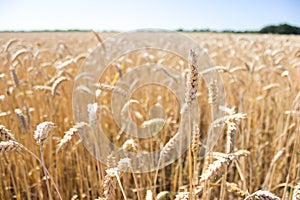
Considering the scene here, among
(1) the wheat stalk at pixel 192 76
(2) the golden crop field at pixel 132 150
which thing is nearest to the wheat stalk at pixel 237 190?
(2) the golden crop field at pixel 132 150

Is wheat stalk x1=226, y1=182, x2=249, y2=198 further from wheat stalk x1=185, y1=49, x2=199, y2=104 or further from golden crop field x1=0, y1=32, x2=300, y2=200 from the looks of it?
wheat stalk x1=185, y1=49, x2=199, y2=104

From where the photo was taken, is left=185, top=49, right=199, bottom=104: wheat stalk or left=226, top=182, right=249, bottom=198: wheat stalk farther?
left=226, top=182, right=249, bottom=198: wheat stalk

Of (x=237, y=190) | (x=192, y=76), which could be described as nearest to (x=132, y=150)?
(x=237, y=190)

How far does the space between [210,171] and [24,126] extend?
2.69 ft

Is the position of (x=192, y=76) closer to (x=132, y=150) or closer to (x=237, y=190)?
(x=237, y=190)

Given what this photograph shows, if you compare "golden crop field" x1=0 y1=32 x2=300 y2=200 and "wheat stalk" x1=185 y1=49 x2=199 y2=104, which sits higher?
"wheat stalk" x1=185 y1=49 x2=199 y2=104

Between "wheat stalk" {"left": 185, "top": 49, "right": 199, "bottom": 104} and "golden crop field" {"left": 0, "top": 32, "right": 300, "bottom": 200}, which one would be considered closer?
"wheat stalk" {"left": 185, "top": 49, "right": 199, "bottom": 104}

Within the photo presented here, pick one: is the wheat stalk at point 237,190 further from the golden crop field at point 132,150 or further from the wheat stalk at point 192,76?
the wheat stalk at point 192,76

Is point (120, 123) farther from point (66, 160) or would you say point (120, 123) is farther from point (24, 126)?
point (24, 126)

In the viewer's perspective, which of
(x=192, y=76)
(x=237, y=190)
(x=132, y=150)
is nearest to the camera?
(x=192, y=76)

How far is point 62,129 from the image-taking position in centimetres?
202

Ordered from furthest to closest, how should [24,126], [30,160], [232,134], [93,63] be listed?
[93,63] → [30,160] → [24,126] → [232,134]

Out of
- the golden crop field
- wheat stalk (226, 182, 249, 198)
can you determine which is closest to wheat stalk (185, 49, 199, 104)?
the golden crop field

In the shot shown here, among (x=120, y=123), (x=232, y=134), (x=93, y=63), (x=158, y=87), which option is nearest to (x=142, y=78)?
(x=158, y=87)
